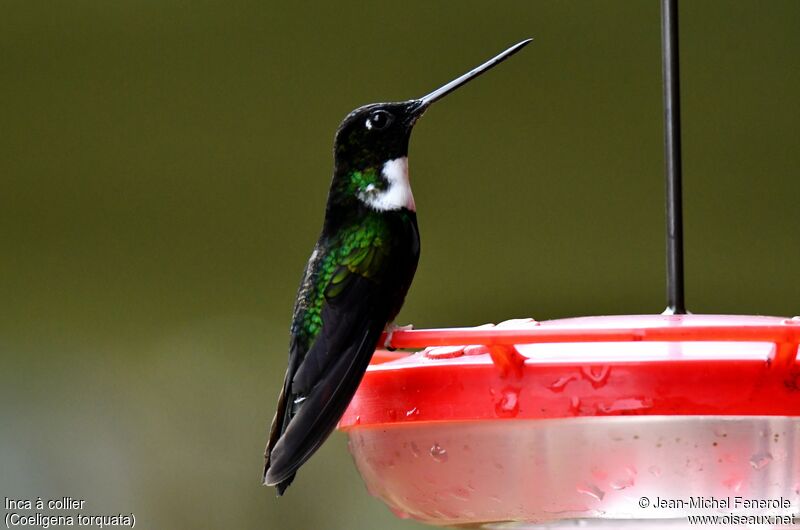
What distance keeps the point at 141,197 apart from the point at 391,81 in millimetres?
1132

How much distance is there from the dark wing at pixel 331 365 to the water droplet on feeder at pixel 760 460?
1.75ft

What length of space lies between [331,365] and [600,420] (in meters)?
0.41

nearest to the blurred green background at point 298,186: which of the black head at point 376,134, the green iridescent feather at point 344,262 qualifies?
the black head at point 376,134

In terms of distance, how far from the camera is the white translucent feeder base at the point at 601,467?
59.0 inches

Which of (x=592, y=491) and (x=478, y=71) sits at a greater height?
(x=478, y=71)

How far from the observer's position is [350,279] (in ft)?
6.30

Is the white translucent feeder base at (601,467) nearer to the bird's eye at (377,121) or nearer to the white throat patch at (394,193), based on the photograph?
the white throat patch at (394,193)

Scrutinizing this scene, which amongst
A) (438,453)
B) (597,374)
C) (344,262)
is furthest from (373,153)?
(597,374)

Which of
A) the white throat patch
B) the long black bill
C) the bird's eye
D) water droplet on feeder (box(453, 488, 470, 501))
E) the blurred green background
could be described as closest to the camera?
water droplet on feeder (box(453, 488, 470, 501))

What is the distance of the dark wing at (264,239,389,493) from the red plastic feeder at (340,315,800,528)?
8 cm

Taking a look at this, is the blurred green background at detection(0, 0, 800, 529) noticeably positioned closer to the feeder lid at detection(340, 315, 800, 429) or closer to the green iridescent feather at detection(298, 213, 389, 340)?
the green iridescent feather at detection(298, 213, 389, 340)

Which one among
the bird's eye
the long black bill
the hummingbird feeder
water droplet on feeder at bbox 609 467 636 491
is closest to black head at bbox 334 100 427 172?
the bird's eye

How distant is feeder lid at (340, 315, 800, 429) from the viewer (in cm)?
138

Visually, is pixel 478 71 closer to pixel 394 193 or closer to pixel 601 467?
pixel 394 193
